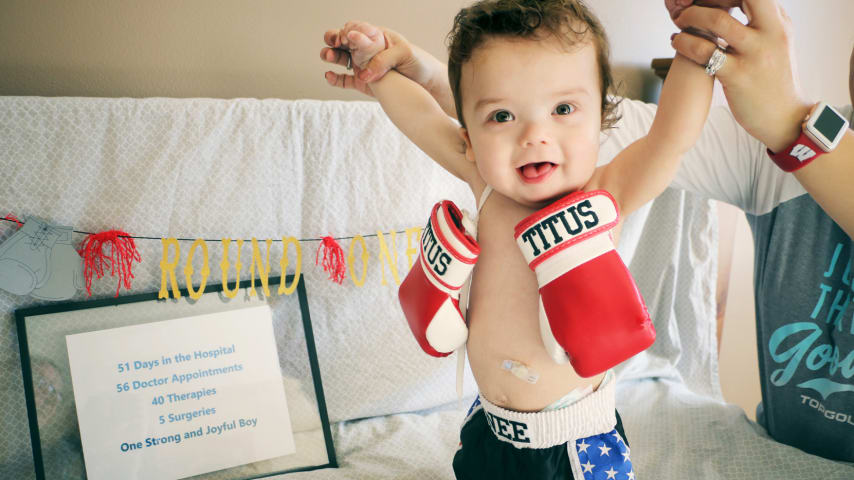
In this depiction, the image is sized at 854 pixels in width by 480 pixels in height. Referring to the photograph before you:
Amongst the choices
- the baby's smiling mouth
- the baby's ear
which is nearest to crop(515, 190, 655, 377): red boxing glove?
the baby's smiling mouth

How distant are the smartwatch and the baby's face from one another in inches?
9.3

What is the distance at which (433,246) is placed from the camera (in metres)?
0.69

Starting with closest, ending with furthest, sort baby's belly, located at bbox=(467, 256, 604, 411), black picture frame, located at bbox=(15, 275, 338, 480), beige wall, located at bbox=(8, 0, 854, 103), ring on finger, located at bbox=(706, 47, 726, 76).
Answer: ring on finger, located at bbox=(706, 47, 726, 76) < baby's belly, located at bbox=(467, 256, 604, 411) < black picture frame, located at bbox=(15, 275, 338, 480) < beige wall, located at bbox=(8, 0, 854, 103)

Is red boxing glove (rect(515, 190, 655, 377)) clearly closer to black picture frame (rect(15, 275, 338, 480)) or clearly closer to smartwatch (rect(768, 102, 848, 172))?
smartwatch (rect(768, 102, 848, 172))

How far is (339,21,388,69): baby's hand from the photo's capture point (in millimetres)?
753

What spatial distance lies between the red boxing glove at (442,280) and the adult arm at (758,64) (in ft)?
1.02

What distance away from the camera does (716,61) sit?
58 centimetres

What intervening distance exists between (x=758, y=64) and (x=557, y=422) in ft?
1.51

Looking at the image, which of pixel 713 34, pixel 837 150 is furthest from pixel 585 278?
pixel 837 150

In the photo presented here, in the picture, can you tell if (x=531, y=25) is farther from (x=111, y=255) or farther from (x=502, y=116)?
(x=111, y=255)

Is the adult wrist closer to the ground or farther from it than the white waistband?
farther from it

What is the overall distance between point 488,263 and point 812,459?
28.5 inches

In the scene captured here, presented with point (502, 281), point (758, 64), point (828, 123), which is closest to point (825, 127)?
point (828, 123)

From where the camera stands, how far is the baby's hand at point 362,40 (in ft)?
2.47
